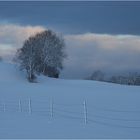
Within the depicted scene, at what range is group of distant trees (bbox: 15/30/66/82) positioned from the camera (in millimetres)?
68500

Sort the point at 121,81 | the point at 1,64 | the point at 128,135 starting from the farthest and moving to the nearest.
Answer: the point at 121,81
the point at 1,64
the point at 128,135

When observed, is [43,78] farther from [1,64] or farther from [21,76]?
[1,64]

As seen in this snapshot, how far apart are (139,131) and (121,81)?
237 ft

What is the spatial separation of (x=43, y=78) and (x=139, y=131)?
5337 centimetres

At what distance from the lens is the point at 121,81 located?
298ft

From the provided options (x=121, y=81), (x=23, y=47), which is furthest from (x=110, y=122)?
(x=121, y=81)

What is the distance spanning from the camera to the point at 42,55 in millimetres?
72562

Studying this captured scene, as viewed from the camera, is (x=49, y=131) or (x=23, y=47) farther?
(x=23, y=47)

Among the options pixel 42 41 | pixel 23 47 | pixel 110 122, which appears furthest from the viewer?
pixel 42 41

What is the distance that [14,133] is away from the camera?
17828mm

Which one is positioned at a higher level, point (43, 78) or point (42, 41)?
point (42, 41)

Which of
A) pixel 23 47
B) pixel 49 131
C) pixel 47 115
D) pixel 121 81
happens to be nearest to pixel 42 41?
pixel 23 47

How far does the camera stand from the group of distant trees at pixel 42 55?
68.5 meters

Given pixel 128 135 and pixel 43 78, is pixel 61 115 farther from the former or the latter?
pixel 43 78
